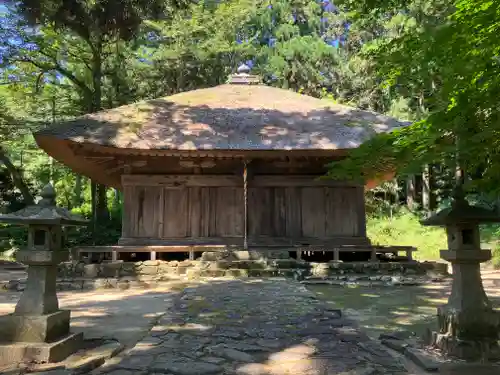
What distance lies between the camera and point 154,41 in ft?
74.5

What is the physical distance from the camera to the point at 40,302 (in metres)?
4.21

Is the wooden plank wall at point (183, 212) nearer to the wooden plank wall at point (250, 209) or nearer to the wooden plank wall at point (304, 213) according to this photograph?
the wooden plank wall at point (250, 209)

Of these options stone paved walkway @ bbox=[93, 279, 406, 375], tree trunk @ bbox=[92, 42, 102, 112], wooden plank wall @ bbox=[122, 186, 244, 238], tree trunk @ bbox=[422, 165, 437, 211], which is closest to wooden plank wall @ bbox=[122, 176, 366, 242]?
wooden plank wall @ bbox=[122, 186, 244, 238]

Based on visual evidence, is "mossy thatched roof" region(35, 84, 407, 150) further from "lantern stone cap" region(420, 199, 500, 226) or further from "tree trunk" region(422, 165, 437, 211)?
"tree trunk" region(422, 165, 437, 211)

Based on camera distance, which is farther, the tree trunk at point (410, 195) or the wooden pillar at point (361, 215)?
the tree trunk at point (410, 195)

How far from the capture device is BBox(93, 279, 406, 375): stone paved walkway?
346 cm

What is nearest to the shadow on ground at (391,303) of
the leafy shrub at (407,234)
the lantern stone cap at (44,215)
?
the lantern stone cap at (44,215)

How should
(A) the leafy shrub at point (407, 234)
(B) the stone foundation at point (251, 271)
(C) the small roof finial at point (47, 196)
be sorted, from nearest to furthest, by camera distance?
1. (C) the small roof finial at point (47, 196)
2. (B) the stone foundation at point (251, 271)
3. (A) the leafy shrub at point (407, 234)

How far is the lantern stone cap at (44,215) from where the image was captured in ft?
13.9

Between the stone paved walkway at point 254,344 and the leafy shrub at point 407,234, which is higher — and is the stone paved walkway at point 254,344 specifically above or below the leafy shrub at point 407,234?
below

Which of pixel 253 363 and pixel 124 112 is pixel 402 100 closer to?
pixel 124 112

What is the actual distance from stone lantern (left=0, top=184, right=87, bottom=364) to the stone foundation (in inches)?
196

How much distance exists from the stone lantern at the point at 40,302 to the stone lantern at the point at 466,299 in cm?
374

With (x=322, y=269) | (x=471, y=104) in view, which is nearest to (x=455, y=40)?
(x=471, y=104)
